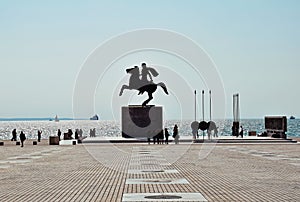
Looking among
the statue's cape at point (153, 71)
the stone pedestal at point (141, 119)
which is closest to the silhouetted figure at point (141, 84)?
the statue's cape at point (153, 71)

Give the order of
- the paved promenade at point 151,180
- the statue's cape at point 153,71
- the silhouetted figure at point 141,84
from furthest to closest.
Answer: the statue's cape at point 153,71, the silhouetted figure at point 141,84, the paved promenade at point 151,180

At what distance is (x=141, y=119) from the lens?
45125 millimetres

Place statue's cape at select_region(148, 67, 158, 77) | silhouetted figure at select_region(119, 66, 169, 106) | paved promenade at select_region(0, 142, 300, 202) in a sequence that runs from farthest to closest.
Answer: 1. statue's cape at select_region(148, 67, 158, 77)
2. silhouetted figure at select_region(119, 66, 169, 106)
3. paved promenade at select_region(0, 142, 300, 202)

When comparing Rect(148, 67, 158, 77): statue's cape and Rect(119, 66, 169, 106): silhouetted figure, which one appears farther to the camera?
Rect(148, 67, 158, 77): statue's cape

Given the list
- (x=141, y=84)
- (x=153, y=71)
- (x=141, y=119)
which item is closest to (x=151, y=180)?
(x=141, y=84)

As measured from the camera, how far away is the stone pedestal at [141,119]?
44938 mm

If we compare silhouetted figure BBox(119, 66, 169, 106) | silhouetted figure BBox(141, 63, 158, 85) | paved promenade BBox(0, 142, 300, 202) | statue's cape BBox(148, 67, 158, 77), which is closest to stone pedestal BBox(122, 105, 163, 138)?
silhouetted figure BBox(119, 66, 169, 106)

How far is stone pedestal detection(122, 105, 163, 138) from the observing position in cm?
4494

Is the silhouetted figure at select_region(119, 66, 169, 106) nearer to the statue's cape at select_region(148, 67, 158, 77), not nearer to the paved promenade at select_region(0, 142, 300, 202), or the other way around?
the statue's cape at select_region(148, 67, 158, 77)

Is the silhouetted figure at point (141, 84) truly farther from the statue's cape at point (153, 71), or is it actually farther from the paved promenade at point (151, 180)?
the paved promenade at point (151, 180)

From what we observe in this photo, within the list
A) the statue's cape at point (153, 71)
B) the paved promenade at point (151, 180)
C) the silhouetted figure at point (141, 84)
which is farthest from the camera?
the statue's cape at point (153, 71)

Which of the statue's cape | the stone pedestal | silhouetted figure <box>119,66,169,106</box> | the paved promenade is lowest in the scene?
the paved promenade

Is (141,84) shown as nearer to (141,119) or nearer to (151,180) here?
(141,119)

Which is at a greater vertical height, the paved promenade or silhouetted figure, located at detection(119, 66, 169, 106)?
silhouetted figure, located at detection(119, 66, 169, 106)
